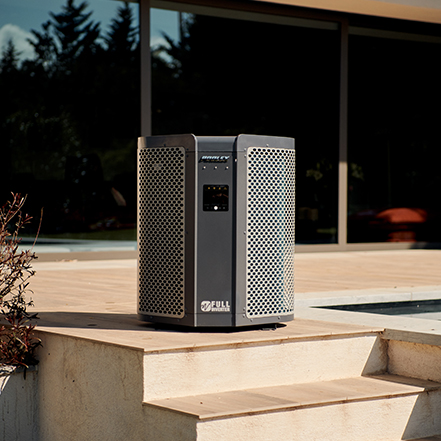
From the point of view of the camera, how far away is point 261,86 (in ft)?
34.6

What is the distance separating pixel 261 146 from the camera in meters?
3.83

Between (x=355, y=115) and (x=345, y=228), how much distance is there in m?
1.81

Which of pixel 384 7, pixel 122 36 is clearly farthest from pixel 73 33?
pixel 384 7

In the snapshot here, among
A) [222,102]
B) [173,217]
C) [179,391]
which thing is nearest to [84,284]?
[173,217]

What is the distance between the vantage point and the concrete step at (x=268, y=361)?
3.32m

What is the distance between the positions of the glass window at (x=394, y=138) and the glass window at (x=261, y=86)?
1.36 ft

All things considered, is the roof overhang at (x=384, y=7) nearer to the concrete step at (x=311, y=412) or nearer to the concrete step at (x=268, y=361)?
the concrete step at (x=268, y=361)

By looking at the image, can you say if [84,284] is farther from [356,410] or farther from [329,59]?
[329,59]

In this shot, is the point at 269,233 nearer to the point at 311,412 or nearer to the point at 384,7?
the point at 311,412

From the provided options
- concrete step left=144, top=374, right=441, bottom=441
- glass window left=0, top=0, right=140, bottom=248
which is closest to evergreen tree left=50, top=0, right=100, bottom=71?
glass window left=0, top=0, right=140, bottom=248

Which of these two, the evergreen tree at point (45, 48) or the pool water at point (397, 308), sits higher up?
the evergreen tree at point (45, 48)

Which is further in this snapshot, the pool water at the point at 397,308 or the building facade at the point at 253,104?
the building facade at the point at 253,104

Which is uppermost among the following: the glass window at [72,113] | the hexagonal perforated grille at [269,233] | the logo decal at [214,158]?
the glass window at [72,113]

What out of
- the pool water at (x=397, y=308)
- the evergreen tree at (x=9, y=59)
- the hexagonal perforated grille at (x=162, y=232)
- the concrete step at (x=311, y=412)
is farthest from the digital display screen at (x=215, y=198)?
the evergreen tree at (x=9, y=59)
